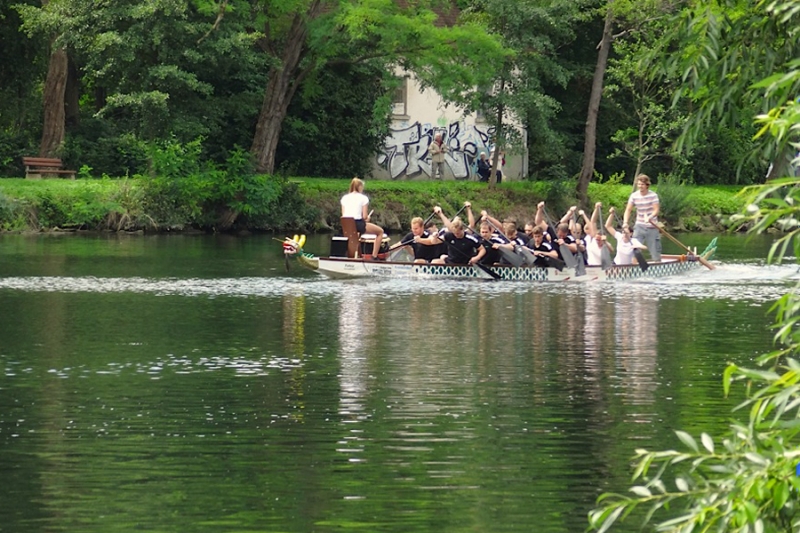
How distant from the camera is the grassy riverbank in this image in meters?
46.4

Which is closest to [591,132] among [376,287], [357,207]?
[357,207]

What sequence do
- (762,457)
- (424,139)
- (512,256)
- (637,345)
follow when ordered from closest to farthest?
(762,457) < (637,345) < (512,256) < (424,139)

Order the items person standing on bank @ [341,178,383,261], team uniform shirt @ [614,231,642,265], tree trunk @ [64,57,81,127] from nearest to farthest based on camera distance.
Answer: person standing on bank @ [341,178,383,261], team uniform shirt @ [614,231,642,265], tree trunk @ [64,57,81,127]

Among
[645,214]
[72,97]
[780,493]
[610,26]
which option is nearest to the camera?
[780,493]

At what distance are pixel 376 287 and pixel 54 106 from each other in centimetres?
2389

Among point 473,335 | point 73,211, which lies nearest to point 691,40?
point 473,335

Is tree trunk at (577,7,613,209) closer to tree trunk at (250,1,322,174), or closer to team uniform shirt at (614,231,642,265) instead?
tree trunk at (250,1,322,174)

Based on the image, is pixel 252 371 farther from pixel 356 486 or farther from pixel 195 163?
pixel 195 163

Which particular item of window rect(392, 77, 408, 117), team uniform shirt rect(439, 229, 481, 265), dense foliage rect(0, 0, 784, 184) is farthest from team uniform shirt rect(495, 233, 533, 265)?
window rect(392, 77, 408, 117)

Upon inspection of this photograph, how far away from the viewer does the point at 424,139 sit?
62344 millimetres

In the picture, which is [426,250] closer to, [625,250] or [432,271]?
[432,271]

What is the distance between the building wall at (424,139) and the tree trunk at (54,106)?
1441cm

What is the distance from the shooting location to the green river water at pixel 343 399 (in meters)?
10.5

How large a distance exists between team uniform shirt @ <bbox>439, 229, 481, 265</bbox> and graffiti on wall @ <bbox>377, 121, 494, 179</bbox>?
2985 cm
